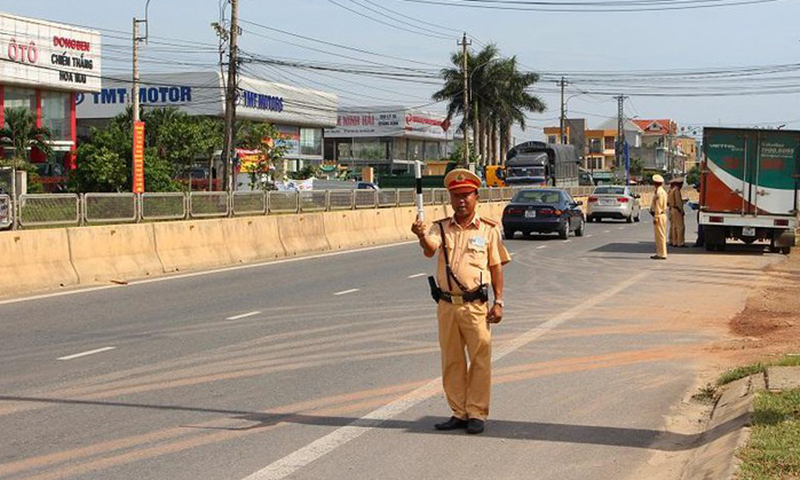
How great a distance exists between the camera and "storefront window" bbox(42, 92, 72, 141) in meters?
57.7

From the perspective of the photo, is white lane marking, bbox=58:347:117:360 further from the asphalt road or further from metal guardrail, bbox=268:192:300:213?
metal guardrail, bbox=268:192:300:213

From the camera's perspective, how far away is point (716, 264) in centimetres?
2392

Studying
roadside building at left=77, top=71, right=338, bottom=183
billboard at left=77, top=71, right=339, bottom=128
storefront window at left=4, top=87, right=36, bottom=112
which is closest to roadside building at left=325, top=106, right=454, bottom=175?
roadside building at left=77, top=71, right=338, bottom=183

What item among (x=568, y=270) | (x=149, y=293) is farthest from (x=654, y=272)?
(x=149, y=293)

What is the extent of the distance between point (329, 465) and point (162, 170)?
46.1m

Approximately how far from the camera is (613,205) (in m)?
46.6

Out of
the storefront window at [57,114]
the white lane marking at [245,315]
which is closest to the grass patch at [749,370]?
the white lane marking at [245,315]

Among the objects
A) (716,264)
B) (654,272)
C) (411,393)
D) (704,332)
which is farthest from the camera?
(716,264)

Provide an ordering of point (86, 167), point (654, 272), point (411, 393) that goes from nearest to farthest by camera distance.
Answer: point (411, 393)
point (654, 272)
point (86, 167)

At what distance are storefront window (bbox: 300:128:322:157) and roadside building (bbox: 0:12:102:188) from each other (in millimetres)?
30134

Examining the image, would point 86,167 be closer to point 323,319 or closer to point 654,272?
point 654,272

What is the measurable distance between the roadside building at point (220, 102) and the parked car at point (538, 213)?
44.9 m

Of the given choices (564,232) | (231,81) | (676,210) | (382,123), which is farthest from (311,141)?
(676,210)

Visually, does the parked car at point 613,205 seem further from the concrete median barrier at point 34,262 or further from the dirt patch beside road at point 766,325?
the concrete median barrier at point 34,262
